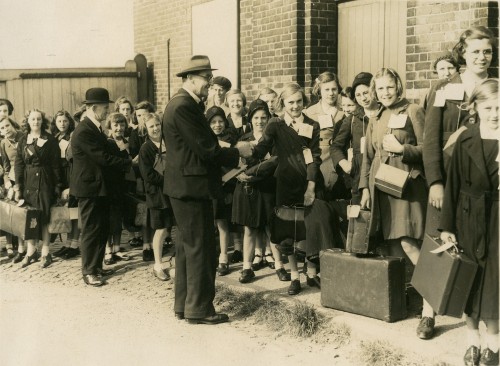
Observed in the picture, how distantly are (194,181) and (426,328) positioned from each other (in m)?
2.14

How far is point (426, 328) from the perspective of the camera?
5.14 meters

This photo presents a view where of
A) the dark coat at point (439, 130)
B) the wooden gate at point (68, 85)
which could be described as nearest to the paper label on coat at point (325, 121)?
the dark coat at point (439, 130)

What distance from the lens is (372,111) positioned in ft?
20.8

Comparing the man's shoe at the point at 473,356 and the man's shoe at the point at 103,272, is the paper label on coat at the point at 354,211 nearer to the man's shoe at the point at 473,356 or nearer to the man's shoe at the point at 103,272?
the man's shoe at the point at 473,356

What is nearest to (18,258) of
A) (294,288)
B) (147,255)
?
(147,255)

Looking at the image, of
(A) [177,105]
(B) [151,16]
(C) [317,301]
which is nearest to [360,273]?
(C) [317,301]

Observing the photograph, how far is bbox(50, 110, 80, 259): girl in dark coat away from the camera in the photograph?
28.5 feet

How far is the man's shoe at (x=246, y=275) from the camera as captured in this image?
22.9ft

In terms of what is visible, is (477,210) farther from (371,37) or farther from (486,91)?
(371,37)

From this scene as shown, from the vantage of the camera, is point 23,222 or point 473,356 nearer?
point 473,356

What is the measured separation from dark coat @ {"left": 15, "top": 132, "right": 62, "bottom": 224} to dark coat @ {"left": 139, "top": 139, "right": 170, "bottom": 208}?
1.49 metres

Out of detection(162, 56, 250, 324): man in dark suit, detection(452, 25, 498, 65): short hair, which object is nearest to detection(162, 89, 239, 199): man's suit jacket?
detection(162, 56, 250, 324): man in dark suit

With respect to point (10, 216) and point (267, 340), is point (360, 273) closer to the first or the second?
point (267, 340)

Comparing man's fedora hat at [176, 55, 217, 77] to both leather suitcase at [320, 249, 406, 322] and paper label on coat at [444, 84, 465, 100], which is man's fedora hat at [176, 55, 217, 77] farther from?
paper label on coat at [444, 84, 465, 100]
